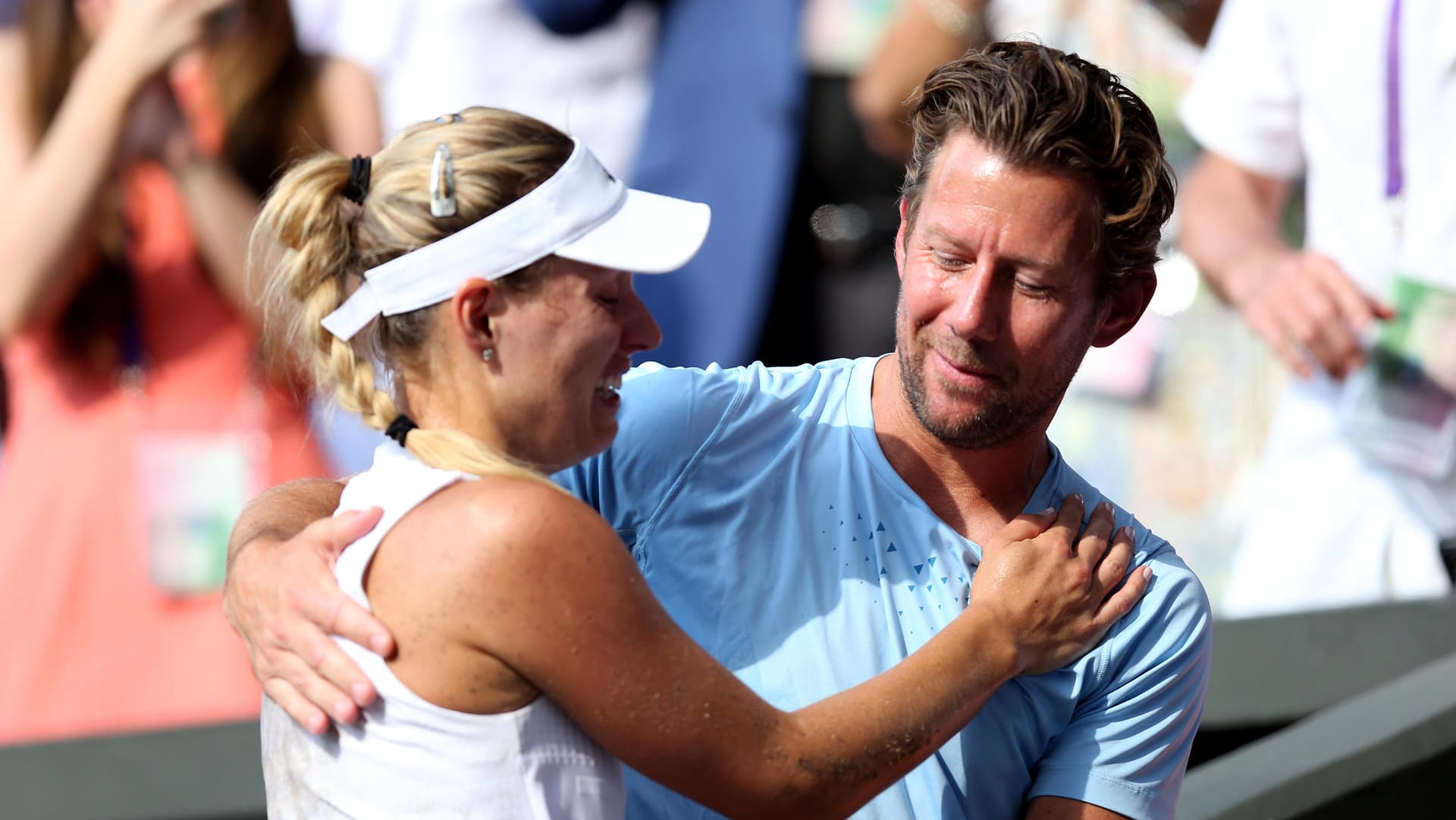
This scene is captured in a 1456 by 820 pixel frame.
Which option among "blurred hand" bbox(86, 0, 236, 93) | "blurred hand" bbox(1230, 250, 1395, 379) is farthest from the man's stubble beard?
"blurred hand" bbox(86, 0, 236, 93)

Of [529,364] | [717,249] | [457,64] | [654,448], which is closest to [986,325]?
[654,448]

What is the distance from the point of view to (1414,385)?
4363mm

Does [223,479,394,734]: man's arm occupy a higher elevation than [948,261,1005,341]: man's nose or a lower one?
lower

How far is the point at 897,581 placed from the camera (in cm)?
198

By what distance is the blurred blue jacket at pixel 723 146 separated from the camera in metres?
4.50

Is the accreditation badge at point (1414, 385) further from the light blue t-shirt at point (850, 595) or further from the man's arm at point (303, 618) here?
the man's arm at point (303, 618)

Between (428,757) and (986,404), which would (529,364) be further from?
(986,404)

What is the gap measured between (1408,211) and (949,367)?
2880 mm

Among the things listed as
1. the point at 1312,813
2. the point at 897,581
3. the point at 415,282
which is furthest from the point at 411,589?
the point at 1312,813

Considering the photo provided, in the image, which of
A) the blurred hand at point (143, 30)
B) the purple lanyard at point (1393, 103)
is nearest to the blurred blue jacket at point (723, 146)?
the blurred hand at point (143, 30)

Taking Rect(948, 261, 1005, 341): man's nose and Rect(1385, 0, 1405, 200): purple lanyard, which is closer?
Rect(948, 261, 1005, 341): man's nose

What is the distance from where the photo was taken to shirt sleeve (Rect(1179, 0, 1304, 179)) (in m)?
4.49

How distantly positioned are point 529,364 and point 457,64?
296cm

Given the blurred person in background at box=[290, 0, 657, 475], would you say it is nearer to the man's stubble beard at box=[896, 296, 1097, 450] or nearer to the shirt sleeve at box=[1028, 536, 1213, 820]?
the man's stubble beard at box=[896, 296, 1097, 450]
